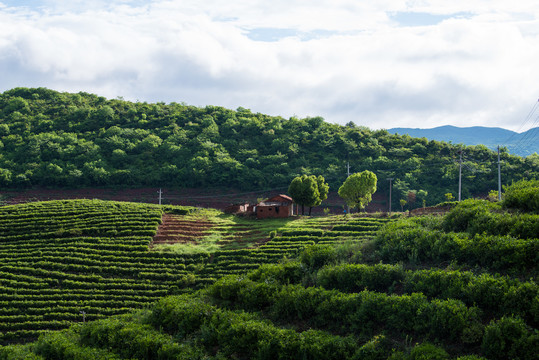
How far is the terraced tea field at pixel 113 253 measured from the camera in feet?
103

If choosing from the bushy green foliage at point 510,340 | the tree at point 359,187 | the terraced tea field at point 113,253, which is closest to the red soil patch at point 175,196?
the tree at point 359,187

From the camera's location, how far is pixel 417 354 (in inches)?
521

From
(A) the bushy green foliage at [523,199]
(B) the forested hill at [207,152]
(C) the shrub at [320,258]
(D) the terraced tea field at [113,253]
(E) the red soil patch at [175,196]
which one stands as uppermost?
(B) the forested hill at [207,152]

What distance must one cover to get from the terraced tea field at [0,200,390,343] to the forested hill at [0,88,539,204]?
14.9 meters

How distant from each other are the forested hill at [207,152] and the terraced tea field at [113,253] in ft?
49.0

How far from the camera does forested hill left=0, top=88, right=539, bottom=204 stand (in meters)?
63.5

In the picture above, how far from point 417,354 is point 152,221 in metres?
35.4

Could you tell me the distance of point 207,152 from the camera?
2739 inches

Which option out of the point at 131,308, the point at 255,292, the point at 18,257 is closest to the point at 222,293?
the point at 255,292

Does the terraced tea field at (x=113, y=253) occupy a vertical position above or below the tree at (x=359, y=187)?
below

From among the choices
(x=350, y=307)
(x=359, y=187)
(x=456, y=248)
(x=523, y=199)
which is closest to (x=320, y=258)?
(x=350, y=307)

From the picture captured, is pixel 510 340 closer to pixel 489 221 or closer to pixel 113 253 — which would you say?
pixel 489 221

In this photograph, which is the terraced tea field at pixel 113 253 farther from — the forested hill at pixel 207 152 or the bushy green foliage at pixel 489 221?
the forested hill at pixel 207 152

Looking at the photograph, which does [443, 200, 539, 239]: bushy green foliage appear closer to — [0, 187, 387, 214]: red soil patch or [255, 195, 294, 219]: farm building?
[255, 195, 294, 219]: farm building
